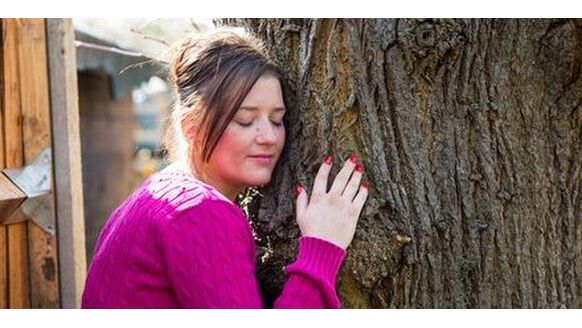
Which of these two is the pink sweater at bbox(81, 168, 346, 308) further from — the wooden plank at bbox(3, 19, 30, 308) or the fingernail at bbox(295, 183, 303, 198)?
the wooden plank at bbox(3, 19, 30, 308)

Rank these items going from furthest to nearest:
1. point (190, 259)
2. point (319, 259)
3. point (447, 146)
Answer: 1. point (447, 146)
2. point (319, 259)
3. point (190, 259)

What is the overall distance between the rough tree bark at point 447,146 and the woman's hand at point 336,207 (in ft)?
0.11

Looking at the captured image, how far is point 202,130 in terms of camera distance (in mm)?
2244

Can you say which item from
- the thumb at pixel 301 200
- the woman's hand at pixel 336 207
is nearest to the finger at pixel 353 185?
the woman's hand at pixel 336 207

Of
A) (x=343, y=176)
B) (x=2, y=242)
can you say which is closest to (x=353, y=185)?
(x=343, y=176)

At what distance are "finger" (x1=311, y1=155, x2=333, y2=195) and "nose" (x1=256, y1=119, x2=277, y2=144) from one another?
157mm

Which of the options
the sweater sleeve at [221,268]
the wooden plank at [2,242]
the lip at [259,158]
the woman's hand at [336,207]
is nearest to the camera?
the sweater sleeve at [221,268]

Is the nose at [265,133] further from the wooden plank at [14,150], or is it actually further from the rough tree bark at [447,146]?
the wooden plank at [14,150]

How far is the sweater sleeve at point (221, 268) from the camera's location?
6.46 feet

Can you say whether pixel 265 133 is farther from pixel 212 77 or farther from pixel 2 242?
pixel 2 242

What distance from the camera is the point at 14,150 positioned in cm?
323

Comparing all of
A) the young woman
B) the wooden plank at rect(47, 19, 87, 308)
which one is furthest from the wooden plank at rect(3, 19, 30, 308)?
the young woman

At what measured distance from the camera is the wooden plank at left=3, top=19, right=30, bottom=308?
3217 millimetres

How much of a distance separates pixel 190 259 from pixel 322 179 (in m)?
0.43
